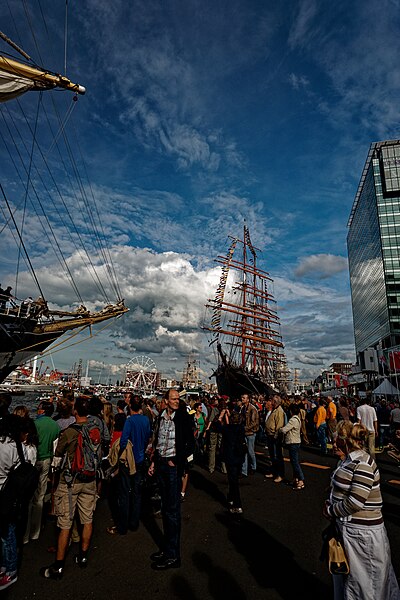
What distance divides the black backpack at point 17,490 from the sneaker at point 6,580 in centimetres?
62

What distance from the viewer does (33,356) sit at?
73.6 feet

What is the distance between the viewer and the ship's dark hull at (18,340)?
1825cm

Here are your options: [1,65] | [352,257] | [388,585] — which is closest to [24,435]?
[388,585]

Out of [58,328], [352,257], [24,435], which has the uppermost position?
[352,257]

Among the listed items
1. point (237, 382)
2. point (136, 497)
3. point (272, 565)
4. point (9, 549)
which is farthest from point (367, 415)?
point (237, 382)

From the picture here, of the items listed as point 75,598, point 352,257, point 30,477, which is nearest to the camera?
point 75,598

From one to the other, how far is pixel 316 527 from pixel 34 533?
173 inches

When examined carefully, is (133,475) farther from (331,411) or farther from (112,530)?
(331,411)

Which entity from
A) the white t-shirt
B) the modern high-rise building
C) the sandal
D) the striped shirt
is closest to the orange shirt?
the white t-shirt

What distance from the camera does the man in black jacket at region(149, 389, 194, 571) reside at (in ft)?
13.6

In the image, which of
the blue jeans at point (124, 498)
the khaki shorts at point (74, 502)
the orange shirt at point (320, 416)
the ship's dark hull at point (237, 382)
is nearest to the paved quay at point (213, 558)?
the blue jeans at point (124, 498)

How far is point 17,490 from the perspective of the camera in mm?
3574

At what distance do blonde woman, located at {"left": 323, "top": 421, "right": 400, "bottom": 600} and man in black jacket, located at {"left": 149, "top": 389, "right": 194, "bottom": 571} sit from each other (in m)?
2.10

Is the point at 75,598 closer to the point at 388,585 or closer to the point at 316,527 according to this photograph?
the point at 388,585
